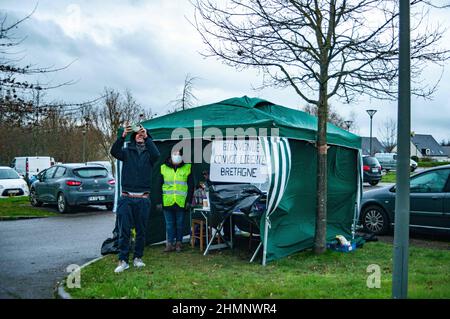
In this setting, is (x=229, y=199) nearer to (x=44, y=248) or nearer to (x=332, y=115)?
(x=44, y=248)

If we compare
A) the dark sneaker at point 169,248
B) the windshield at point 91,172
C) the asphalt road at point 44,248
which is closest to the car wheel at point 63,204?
the asphalt road at point 44,248

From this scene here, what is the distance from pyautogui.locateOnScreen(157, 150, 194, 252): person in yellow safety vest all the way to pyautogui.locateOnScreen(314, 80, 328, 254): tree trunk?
2499 mm

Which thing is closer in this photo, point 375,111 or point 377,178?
point 377,178

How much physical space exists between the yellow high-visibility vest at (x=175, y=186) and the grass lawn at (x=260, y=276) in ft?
3.34

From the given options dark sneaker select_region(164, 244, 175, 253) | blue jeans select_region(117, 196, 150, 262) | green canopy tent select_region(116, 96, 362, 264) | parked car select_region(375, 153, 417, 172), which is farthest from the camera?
parked car select_region(375, 153, 417, 172)

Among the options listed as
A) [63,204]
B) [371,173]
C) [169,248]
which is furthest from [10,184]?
[371,173]

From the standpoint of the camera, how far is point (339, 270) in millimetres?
7887

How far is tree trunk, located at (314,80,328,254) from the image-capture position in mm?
9094

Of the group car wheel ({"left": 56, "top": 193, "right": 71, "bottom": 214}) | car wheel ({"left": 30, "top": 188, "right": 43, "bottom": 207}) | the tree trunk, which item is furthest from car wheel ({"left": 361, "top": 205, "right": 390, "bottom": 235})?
car wheel ({"left": 30, "top": 188, "right": 43, "bottom": 207})

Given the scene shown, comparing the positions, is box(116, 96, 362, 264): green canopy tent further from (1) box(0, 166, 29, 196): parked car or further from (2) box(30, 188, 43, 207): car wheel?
(1) box(0, 166, 29, 196): parked car

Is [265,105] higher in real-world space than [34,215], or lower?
higher
